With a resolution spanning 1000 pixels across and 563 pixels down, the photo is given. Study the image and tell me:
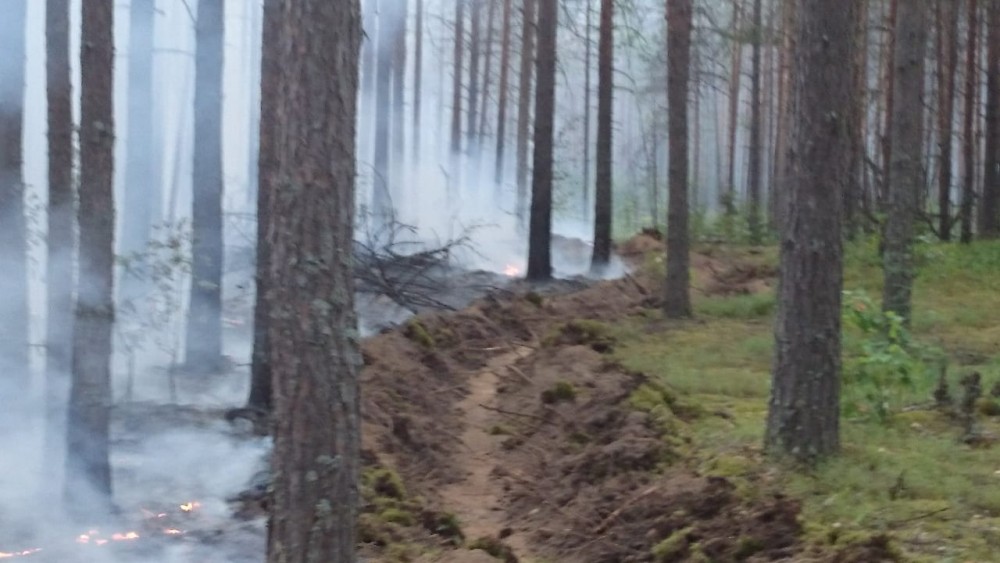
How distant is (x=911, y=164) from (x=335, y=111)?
9.17 m

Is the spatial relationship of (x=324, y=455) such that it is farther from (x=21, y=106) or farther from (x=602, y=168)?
(x=602, y=168)

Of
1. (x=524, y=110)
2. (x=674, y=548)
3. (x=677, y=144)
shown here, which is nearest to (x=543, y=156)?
(x=677, y=144)

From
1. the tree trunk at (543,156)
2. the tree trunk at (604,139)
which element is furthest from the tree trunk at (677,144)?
the tree trunk at (604,139)

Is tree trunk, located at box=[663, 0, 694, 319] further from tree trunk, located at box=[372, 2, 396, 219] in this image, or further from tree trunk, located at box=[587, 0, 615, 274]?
tree trunk, located at box=[372, 2, 396, 219]

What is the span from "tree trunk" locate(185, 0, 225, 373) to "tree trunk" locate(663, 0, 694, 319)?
20.2 ft

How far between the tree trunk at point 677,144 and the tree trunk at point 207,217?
6157 mm

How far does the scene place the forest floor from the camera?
6754 mm

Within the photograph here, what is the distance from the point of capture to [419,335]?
1348cm

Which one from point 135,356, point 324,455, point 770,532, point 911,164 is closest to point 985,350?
point 911,164

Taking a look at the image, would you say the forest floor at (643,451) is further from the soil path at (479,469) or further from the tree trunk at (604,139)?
the tree trunk at (604,139)

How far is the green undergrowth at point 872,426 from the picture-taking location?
662 cm

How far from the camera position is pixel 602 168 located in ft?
68.9

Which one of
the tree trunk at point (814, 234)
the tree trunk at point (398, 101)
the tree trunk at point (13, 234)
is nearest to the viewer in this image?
the tree trunk at point (814, 234)

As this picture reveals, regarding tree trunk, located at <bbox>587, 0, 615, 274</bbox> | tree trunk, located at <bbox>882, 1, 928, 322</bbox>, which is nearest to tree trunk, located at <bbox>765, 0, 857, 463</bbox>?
tree trunk, located at <bbox>882, 1, 928, 322</bbox>
